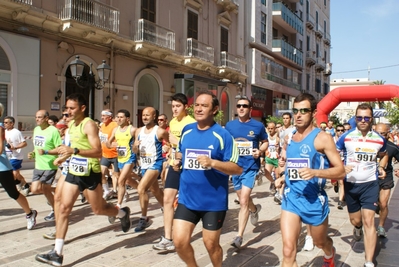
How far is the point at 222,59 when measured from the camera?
2588 centimetres

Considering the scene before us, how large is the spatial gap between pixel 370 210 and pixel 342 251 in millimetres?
876

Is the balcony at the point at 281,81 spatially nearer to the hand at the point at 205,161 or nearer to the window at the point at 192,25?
the window at the point at 192,25

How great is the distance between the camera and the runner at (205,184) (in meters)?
3.51

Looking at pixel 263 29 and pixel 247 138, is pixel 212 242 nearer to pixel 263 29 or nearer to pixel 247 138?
pixel 247 138

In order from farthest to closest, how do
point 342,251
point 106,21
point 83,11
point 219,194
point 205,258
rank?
point 106,21 → point 83,11 → point 342,251 → point 205,258 → point 219,194

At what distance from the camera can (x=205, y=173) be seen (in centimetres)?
360

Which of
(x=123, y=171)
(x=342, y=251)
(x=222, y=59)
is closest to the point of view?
(x=342, y=251)

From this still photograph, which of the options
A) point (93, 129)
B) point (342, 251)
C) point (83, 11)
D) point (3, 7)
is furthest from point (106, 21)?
point (342, 251)

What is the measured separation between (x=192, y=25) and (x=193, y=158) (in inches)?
795

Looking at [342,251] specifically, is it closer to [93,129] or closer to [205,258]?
[205,258]

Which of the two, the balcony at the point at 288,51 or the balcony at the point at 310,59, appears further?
the balcony at the point at 310,59

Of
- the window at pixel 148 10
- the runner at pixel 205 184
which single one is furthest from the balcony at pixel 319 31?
the runner at pixel 205 184

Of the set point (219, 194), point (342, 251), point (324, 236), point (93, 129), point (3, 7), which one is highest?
point (3, 7)

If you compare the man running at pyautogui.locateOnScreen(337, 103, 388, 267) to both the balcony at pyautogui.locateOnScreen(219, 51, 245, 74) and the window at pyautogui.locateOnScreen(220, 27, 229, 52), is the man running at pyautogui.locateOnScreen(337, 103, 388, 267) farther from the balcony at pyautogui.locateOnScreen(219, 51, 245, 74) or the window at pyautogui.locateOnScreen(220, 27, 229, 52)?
the window at pyautogui.locateOnScreen(220, 27, 229, 52)
